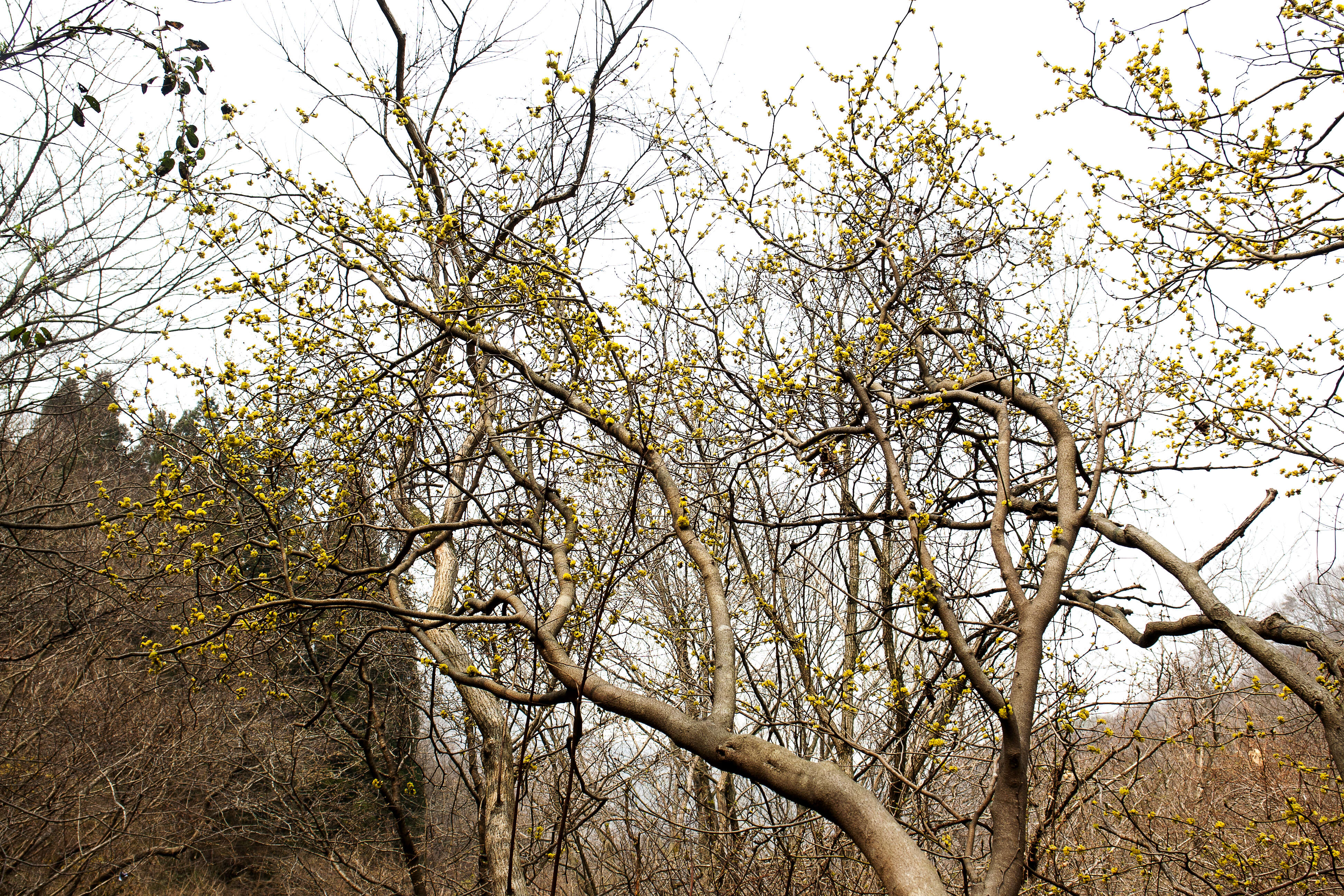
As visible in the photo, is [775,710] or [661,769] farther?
[661,769]

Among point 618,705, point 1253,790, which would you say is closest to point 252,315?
point 618,705

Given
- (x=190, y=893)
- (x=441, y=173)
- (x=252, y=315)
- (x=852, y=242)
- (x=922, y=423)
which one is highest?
(x=852, y=242)

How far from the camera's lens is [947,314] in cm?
550

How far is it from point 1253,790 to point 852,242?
5.93 meters

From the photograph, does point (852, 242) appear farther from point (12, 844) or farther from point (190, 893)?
point (190, 893)

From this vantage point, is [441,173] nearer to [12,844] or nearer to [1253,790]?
[12,844]

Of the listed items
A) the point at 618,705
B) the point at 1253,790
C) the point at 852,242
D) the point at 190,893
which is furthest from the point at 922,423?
the point at 190,893

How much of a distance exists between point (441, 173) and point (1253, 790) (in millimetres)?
8019

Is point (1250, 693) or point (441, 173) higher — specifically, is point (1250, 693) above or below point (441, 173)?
below

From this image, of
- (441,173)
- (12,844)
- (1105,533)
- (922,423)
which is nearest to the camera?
(1105,533)

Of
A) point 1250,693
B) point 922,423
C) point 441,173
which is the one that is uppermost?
point 441,173

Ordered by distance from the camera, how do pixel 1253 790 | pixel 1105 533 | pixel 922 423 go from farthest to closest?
1. pixel 1253 790
2. pixel 922 423
3. pixel 1105 533

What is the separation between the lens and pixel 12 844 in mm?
7262

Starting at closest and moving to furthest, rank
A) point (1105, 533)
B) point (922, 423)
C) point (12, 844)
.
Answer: point (1105, 533), point (922, 423), point (12, 844)
